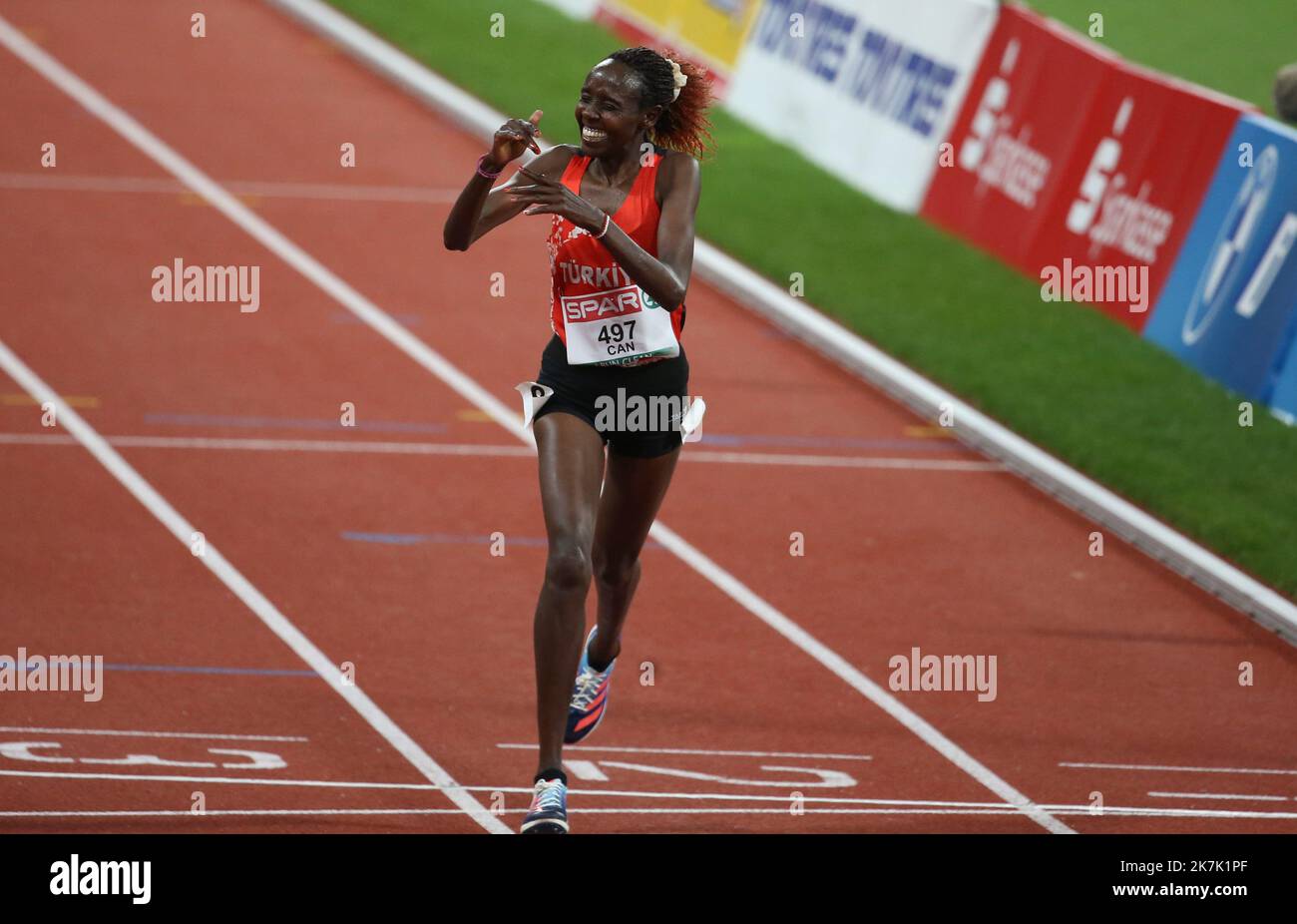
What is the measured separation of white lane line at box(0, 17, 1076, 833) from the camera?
299 inches

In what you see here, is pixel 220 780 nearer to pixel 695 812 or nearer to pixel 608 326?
pixel 695 812

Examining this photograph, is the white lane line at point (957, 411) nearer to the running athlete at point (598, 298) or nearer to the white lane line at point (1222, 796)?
the white lane line at point (1222, 796)

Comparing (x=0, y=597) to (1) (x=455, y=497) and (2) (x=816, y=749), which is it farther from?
(2) (x=816, y=749)

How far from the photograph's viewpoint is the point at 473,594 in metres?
9.33

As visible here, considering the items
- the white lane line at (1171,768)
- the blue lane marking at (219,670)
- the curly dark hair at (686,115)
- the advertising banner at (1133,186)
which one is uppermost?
the advertising banner at (1133,186)

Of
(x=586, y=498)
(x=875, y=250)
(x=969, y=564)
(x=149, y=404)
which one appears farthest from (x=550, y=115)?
(x=586, y=498)

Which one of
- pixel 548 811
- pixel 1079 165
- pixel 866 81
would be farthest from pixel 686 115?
pixel 866 81

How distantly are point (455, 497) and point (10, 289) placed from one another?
14.1 feet

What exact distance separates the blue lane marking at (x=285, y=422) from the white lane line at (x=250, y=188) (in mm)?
4422

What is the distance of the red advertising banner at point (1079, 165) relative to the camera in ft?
43.6

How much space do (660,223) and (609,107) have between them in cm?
38

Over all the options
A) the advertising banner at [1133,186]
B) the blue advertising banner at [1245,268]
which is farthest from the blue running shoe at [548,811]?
the advertising banner at [1133,186]

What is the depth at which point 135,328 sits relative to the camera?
42.0 feet

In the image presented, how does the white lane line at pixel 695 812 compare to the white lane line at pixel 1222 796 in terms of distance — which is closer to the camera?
the white lane line at pixel 695 812
